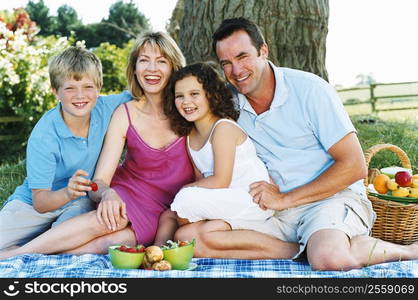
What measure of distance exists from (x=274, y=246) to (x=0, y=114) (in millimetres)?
7349

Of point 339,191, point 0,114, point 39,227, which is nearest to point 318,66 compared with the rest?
point 339,191

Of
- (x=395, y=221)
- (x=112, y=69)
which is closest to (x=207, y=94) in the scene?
(x=395, y=221)

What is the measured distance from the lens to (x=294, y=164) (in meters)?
3.74

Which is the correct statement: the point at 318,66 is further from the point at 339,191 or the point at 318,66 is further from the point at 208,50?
the point at 339,191

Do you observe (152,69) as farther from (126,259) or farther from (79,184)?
(126,259)

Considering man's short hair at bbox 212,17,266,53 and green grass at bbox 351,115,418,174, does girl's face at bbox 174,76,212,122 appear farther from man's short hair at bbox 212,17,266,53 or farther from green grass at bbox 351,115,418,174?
green grass at bbox 351,115,418,174

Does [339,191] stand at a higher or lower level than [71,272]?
higher

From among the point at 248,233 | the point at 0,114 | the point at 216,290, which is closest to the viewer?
the point at 216,290

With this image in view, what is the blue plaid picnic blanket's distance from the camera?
3.16 meters

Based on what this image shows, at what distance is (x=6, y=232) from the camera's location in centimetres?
391

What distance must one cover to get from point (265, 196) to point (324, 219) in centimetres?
38

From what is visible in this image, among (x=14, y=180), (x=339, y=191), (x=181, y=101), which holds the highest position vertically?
(x=181, y=101)

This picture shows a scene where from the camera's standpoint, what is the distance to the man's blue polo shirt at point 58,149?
3.77 metres

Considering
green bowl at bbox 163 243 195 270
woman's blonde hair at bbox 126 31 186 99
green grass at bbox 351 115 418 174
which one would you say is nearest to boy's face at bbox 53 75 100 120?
woman's blonde hair at bbox 126 31 186 99
